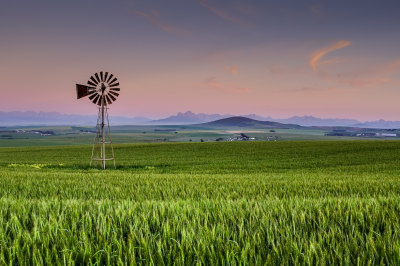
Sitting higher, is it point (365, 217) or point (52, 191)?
point (365, 217)

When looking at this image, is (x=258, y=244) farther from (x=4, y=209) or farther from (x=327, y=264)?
(x=4, y=209)

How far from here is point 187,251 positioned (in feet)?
8.26

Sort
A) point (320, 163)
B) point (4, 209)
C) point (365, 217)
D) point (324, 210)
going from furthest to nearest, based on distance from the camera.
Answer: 1. point (320, 163)
2. point (4, 209)
3. point (324, 210)
4. point (365, 217)

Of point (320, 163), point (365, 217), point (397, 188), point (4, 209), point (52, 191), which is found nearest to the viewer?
point (365, 217)

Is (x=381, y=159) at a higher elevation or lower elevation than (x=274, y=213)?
lower

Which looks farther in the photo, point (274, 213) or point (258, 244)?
point (274, 213)

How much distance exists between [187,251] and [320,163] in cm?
3282

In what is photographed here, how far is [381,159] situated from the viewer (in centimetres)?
3309

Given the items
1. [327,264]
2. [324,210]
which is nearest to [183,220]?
[327,264]

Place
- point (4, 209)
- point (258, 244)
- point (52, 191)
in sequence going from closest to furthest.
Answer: point (258, 244), point (4, 209), point (52, 191)

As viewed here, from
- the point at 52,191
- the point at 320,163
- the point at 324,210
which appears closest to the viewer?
the point at 324,210

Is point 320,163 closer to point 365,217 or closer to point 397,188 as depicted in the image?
point 397,188

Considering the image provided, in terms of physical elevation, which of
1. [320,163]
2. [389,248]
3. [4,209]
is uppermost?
[389,248]

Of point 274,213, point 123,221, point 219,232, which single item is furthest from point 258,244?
point 123,221
